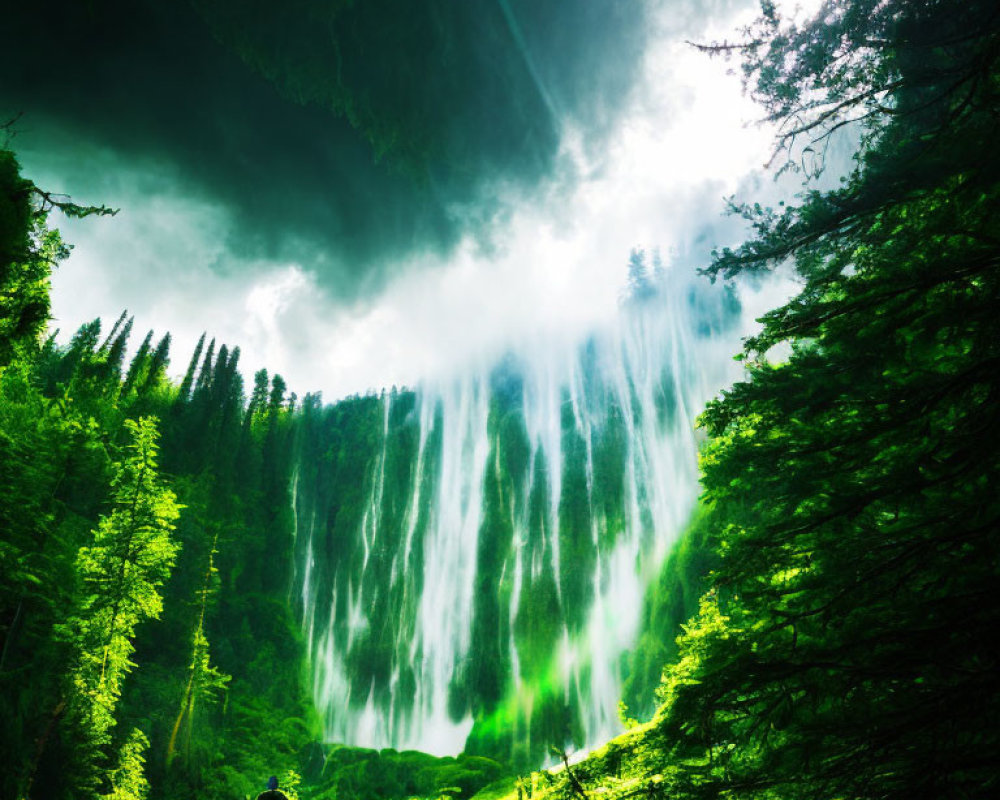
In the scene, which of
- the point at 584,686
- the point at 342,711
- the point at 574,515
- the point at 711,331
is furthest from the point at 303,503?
the point at 711,331

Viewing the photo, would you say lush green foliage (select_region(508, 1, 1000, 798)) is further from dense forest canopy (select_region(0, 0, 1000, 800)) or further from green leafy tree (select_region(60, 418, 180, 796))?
green leafy tree (select_region(60, 418, 180, 796))

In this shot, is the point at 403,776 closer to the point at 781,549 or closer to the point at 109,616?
the point at 109,616

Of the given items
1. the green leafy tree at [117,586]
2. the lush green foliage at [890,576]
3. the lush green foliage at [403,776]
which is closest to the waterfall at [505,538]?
the lush green foliage at [403,776]

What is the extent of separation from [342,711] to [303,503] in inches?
725

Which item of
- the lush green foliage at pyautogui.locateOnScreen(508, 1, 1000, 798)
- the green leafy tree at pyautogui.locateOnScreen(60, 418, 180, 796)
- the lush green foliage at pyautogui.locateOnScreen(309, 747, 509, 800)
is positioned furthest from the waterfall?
the lush green foliage at pyautogui.locateOnScreen(508, 1, 1000, 798)

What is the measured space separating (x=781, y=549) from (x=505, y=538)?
3461 cm

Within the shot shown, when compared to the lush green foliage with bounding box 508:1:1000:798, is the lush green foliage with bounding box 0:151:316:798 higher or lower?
higher

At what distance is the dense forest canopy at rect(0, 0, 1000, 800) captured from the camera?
2219mm

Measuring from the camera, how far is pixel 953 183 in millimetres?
4051

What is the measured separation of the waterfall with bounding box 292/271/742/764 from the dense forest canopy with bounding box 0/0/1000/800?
5203 millimetres

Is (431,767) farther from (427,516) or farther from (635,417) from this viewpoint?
(635,417)

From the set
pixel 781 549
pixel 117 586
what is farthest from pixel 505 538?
pixel 781 549

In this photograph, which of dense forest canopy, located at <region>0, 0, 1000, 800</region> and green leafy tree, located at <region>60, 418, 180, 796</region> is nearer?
dense forest canopy, located at <region>0, 0, 1000, 800</region>

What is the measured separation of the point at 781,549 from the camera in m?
3.15
